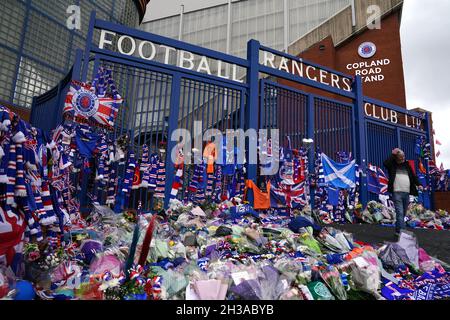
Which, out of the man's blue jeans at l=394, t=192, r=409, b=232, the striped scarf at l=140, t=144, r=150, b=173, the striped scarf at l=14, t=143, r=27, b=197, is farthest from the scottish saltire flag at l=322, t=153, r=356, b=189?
the striped scarf at l=14, t=143, r=27, b=197

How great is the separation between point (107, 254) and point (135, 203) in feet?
11.0

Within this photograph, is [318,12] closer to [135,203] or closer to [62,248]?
[135,203]

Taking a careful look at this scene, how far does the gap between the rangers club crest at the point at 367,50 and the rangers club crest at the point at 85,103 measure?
55.7ft

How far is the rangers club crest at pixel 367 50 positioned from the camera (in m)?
17.7

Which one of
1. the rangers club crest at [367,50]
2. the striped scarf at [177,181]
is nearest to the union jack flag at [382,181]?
the striped scarf at [177,181]

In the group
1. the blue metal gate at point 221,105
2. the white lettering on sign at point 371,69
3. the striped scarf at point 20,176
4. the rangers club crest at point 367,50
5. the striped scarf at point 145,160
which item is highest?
the rangers club crest at point 367,50

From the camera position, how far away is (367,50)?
702 inches

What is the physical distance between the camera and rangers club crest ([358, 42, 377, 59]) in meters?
17.7

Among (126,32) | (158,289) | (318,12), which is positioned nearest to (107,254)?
(158,289)

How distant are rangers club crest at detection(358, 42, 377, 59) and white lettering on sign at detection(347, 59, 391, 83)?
1.41ft

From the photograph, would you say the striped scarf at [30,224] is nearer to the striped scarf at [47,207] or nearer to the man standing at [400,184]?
the striped scarf at [47,207]

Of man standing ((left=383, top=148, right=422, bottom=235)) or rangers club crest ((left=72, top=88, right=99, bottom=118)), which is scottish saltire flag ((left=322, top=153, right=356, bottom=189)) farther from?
rangers club crest ((left=72, top=88, right=99, bottom=118))
